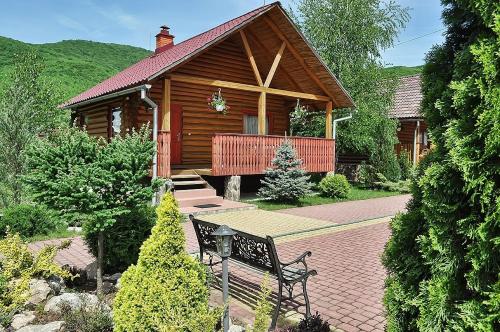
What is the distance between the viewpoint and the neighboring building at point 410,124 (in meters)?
20.3

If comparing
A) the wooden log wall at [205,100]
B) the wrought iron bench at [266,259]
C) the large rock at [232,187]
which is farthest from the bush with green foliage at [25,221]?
the wooden log wall at [205,100]

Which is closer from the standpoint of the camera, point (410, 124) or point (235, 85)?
point (235, 85)

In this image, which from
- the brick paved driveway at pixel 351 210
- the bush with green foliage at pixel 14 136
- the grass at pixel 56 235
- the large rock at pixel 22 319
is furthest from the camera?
the brick paved driveway at pixel 351 210

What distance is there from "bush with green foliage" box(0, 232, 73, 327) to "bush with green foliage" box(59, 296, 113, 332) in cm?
47

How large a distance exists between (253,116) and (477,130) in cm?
1366

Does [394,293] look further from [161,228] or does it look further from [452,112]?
[161,228]

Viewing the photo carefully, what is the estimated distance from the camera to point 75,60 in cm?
4203

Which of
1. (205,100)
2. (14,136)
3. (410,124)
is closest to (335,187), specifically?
(205,100)

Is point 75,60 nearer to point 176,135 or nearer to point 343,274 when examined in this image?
point 176,135

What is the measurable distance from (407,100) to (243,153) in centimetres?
1448

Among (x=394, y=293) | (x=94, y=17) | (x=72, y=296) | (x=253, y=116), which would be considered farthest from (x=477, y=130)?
(x=94, y=17)

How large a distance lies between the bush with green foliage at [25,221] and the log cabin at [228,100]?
3226 millimetres

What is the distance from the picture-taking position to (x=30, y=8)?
50938mm

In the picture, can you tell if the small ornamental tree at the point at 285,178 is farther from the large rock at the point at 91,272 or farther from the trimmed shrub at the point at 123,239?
the large rock at the point at 91,272
